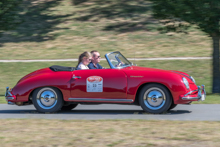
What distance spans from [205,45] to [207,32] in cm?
1017

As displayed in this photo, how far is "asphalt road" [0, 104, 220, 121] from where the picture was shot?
773cm

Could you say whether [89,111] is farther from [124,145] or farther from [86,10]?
[86,10]

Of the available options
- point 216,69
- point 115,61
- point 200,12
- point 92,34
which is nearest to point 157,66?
point 216,69

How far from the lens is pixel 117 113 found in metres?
8.47

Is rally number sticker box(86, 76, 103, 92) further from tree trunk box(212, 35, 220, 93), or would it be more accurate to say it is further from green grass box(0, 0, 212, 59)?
green grass box(0, 0, 212, 59)

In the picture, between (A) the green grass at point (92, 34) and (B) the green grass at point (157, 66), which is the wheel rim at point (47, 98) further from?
(A) the green grass at point (92, 34)

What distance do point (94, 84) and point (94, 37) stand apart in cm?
1663

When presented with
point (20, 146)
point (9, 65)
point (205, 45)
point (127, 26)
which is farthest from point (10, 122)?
point (127, 26)

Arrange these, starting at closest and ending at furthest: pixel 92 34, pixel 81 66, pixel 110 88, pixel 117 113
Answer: pixel 110 88
pixel 117 113
pixel 81 66
pixel 92 34

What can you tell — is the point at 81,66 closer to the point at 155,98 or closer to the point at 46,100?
the point at 46,100

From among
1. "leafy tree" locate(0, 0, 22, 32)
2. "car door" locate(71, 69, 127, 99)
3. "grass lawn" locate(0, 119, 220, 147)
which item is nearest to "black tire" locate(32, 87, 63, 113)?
"car door" locate(71, 69, 127, 99)

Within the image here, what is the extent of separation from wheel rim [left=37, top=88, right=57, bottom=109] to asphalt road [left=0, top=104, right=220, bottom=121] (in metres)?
0.23

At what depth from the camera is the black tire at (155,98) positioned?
806 cm

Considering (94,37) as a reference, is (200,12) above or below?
below
